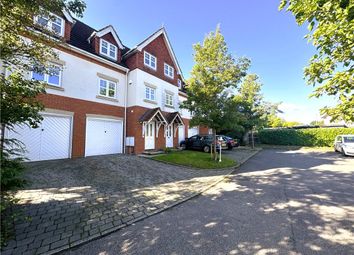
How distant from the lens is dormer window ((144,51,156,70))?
55.1ft

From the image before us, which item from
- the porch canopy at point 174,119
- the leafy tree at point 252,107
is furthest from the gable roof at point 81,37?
the leafy tree at point 252,107

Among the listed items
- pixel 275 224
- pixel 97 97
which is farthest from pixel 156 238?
pixel 97 97

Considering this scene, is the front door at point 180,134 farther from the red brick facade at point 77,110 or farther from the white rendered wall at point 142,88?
the red brick facade at point 77,110

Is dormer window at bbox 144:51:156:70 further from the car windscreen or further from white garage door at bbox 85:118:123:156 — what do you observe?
the car windscreen

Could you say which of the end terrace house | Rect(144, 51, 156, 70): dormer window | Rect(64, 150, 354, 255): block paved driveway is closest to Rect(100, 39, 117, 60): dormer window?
the end terrace house

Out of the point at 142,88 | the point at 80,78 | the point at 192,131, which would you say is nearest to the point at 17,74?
the point at 80,78

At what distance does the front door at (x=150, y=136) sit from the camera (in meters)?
16.3

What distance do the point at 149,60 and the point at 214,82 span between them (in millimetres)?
7063

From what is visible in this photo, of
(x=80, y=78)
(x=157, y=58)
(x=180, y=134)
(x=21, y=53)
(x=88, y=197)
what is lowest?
(x=88, y=197)

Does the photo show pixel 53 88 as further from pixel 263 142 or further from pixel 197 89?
pixel 263 142

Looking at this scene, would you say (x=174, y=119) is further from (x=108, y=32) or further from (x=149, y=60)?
(x=108, y=32)

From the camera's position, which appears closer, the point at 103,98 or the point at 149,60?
the point at 103,98

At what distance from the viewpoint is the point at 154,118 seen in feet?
54.6

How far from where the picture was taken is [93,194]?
6.58 metres
